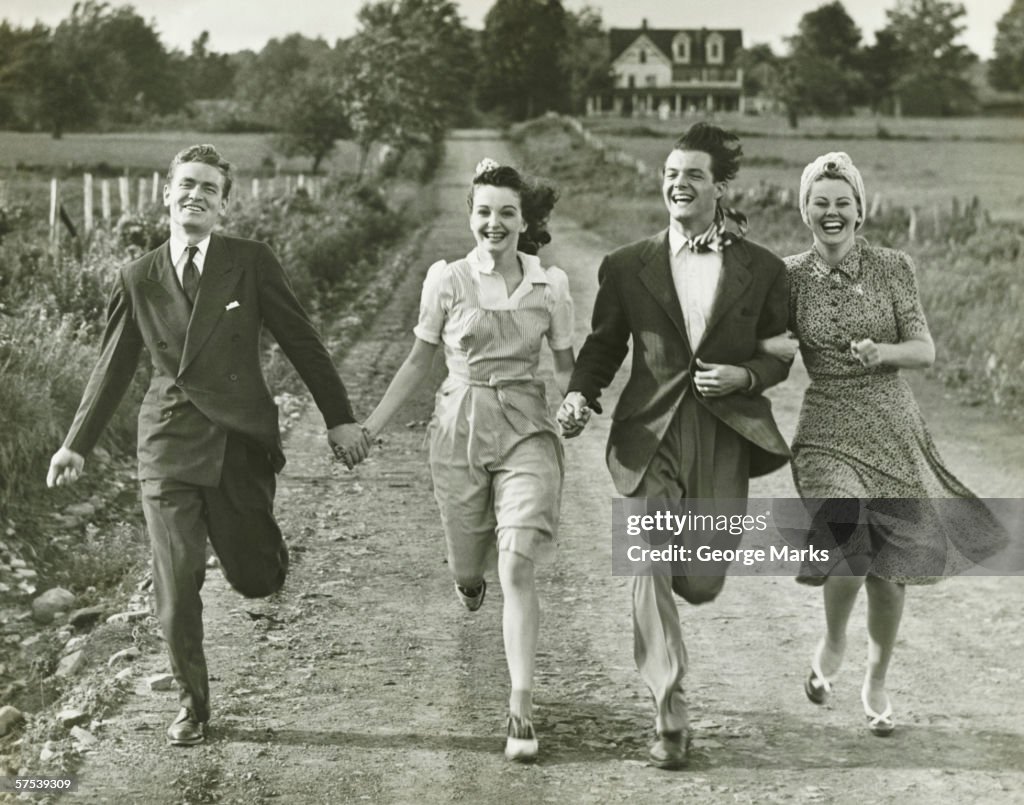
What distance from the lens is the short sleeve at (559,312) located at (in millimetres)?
5180

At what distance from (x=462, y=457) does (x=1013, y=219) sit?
66.4 ft

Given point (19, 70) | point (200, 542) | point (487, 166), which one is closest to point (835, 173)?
point (487, 166)

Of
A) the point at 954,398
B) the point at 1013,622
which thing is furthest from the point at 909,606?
the point at 954,398

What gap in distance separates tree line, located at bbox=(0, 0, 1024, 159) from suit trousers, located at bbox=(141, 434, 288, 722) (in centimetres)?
1075

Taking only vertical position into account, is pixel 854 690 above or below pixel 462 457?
below

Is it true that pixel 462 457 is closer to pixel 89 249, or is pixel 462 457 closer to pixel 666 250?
pixel 666 250

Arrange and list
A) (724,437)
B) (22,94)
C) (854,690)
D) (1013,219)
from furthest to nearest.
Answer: (1013,219) → (22,94) → (854,690) → (724,437)

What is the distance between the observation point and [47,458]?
8695mm

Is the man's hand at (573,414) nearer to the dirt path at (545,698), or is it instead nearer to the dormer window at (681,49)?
the dirt path at (545,698)

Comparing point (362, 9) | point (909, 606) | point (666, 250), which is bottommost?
point (909, 606)

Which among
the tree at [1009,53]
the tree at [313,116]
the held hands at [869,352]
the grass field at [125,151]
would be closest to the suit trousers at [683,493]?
the held hands at [869,352]

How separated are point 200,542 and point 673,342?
71.1 inches

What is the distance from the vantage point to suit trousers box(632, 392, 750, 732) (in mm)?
4938

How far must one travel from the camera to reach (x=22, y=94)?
15.6 meters
